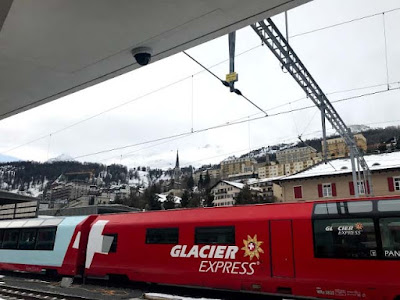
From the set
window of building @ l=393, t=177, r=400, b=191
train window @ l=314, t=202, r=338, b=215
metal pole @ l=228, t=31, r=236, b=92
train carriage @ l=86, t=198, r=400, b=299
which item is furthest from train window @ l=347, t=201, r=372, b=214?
window of building @ l=393, t=177, r=400, b=191

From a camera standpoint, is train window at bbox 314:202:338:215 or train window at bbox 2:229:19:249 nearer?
train window at bbox 314:202:338:215

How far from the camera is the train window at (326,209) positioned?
9.55m

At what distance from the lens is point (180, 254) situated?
38.6ft

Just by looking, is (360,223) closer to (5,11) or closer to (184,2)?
(184,2)

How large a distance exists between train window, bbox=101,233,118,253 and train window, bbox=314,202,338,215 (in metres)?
7.74

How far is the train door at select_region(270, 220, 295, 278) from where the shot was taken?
382 inches

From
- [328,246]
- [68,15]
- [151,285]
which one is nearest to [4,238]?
[151,285]

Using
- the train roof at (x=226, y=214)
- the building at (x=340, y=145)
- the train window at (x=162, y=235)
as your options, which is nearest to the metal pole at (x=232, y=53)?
the train roof at (x=226, y=214)

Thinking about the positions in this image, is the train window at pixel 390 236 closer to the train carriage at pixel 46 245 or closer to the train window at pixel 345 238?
the train window at pixel 345 238

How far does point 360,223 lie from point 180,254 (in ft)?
18.6

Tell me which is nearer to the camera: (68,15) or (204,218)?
(68,15)

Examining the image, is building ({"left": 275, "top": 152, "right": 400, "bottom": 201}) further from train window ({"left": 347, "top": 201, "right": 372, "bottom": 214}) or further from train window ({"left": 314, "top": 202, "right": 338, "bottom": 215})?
train window ({"left": 347, "top": 201, "right": 372, "bottom": 214})

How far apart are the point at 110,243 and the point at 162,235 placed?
268cm

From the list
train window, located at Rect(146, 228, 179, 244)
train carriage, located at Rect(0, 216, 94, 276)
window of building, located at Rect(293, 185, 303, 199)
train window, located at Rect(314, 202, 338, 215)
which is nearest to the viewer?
train window, located at Rect(314, 202, 338, 215)
